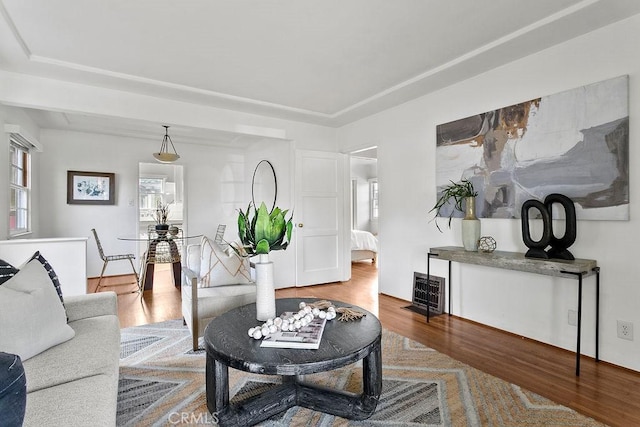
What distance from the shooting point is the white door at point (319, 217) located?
480 cm

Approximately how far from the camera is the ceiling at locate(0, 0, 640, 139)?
2191mm

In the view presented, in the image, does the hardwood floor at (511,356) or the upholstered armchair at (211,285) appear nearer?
the hardwood floor at (511,356)

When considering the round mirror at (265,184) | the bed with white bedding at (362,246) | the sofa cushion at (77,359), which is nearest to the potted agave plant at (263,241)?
the sofa cushion at (77,359)

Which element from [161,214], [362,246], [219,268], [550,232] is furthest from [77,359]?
[362,246]

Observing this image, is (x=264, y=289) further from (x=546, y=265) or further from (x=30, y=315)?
(x=546, y=265)

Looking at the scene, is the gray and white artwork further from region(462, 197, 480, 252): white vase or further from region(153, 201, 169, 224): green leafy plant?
region(153, 201, 169, 224): green leafy plant

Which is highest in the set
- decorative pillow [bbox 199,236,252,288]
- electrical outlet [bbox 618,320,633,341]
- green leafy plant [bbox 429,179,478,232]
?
green leafy plant [bbox 429,179,478,232]

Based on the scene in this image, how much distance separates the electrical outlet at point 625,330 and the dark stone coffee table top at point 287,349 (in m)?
1.79

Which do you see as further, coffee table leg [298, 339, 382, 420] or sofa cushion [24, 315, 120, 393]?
coffee table leg [298, 339, 382, 420]

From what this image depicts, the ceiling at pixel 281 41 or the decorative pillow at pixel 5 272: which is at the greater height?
the ceiling at pixel 281 41

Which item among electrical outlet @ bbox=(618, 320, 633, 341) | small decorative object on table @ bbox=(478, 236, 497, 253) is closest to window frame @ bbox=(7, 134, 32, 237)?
small decorative object on table @ bbox=(478, 236, 497, 253)

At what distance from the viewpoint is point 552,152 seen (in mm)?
2613

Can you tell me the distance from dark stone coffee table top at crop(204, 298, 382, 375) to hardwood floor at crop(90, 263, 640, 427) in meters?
1.15

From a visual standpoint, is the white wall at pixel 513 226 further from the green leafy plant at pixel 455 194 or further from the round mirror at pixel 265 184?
the round mirror at pixel 265 184
